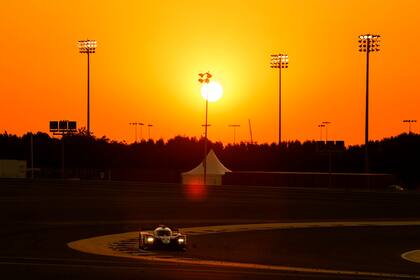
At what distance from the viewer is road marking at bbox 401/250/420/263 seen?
3517 cm

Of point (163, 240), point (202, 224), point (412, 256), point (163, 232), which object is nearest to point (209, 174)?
point (202, 224)

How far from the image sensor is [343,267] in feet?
97.0

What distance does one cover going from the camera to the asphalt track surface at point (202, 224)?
2542cm

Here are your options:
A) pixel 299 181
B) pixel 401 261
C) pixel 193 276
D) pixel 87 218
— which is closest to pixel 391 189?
pixel 299 181

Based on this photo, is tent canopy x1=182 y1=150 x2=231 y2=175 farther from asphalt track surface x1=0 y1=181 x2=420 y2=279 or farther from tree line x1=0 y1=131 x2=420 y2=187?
asphalt track surface x1=0 y1=181 x2=420 y2=279

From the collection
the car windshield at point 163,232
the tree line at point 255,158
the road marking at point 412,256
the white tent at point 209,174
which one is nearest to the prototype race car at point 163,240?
the car windshield at point 163,232

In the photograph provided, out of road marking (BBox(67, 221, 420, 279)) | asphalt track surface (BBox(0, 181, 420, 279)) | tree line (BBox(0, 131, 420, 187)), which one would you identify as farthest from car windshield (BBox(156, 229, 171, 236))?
tree line (BBox(0, 131, 420, 187))

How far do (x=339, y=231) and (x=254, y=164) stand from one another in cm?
13451

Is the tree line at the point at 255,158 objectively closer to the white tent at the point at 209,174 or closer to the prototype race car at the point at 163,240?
the white tent at the point at 209,174

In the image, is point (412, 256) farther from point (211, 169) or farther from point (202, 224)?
point (211, 169)

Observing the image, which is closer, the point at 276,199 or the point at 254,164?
the point at 276,199

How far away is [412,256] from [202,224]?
16.8m

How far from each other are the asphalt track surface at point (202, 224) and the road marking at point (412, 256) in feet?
1.59

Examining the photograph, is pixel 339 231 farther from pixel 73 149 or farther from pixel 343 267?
pixel 73 149
